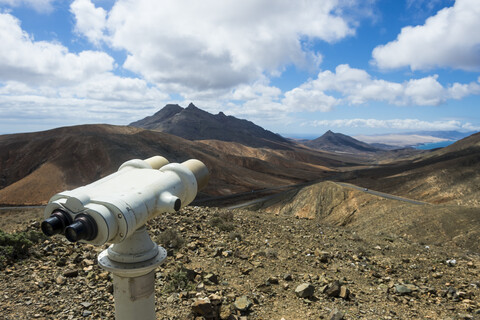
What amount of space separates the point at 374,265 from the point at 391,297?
256 cm

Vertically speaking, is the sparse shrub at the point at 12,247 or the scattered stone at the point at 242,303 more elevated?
the sparse shrub at the point at 12,247

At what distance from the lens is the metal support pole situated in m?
3.66

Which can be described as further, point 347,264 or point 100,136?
point 100,136

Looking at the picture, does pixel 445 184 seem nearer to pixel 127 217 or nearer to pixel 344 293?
pixel 344 293

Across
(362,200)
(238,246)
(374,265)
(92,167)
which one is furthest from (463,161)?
(92,167)

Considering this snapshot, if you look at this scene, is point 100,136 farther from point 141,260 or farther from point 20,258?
point 141,260

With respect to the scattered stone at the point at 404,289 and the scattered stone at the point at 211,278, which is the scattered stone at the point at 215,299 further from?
the scattered stone at the point at 404,289

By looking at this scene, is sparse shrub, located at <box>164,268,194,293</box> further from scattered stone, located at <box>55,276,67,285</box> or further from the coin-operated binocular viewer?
the coin-operated binocular viewer

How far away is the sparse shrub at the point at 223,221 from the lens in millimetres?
11531

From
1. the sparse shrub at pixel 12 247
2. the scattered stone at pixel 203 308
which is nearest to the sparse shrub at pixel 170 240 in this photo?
Answer: the scattered stone at pixel 203 308

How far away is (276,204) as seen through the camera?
4378 cm

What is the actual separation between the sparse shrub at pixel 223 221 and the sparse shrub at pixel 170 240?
2130mm

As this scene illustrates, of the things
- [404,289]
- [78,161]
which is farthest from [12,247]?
[78,161]

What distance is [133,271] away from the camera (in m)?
3.60
